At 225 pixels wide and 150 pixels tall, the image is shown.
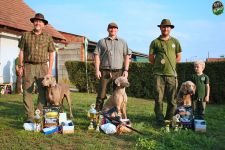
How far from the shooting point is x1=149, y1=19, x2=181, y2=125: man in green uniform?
7.32 meters

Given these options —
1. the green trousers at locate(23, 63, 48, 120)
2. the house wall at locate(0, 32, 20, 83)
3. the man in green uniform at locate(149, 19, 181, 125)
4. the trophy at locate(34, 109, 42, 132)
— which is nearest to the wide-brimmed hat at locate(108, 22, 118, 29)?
the man in green uniform at locate(149, 19, 181, 125)

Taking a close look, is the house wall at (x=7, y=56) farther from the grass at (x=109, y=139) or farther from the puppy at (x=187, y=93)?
the puppy at (x=187, y=93)

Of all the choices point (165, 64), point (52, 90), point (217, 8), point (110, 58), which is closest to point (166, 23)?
point (165, 64)

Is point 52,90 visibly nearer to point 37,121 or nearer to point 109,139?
point 37,121

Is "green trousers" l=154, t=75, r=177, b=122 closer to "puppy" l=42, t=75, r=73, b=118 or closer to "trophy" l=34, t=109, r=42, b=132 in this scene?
"puppy" l=42, t=75, r=73, b=118

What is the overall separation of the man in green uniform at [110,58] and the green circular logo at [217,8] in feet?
24.6

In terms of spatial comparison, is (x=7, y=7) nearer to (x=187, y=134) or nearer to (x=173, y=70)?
(x=173, y=70)

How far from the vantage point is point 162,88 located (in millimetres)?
7480

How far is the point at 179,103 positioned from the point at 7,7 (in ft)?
40.9

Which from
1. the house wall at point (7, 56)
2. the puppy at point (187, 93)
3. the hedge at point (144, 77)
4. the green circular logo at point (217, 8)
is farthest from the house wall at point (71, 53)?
the puppy at point (187, 93)

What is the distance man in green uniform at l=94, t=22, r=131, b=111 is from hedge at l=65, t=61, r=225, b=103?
7.55 meters

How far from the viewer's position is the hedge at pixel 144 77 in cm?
1388

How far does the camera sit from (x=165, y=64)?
734 centimetres

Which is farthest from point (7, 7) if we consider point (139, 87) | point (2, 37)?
point (139, 87)
